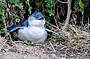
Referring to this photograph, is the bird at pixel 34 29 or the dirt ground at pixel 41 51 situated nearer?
the dirt ground at pixel 41 51

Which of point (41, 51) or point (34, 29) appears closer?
point (41, 51)

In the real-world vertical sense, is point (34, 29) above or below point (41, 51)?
above

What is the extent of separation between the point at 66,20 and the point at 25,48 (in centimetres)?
119

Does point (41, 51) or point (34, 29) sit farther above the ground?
point (34, 29)

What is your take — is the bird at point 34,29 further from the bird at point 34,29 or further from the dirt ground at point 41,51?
the dirt ground at point 41,51

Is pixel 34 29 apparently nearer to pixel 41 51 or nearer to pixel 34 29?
pixel 34 29

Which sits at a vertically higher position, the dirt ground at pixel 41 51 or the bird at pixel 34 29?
the bird at pixel 34 29

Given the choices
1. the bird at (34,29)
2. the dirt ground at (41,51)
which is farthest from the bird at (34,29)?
the dirt ground at (41,51)

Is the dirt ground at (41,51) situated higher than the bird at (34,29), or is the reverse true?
the bird at (34,29)

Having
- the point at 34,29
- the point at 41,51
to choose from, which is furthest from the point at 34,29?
the point at 41,51

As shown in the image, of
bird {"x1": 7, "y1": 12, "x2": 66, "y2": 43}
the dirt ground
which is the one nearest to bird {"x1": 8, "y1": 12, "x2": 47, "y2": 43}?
bird {"x1": 7, "y1": 12, "x2": 66, "y2": 43}

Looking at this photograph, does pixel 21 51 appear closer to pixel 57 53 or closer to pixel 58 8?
pixel 57 53

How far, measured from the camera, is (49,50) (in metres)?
4.12

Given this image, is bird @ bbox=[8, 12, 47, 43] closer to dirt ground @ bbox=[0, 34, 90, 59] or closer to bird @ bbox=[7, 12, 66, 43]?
bird @ bbox=[7, 12, 66, 43]
